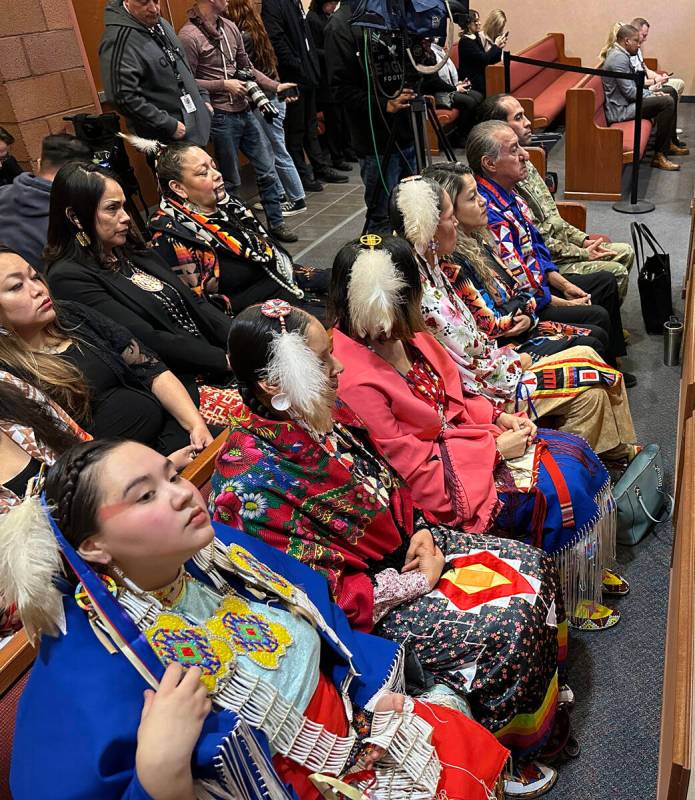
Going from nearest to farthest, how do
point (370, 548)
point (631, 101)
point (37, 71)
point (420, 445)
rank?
point (370, 548) < point (420, 445) < point (37, 71) < point (631, 101)

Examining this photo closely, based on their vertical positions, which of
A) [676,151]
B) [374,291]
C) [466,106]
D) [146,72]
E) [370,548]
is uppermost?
[146,72]

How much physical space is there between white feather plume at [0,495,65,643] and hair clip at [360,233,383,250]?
1.09 m

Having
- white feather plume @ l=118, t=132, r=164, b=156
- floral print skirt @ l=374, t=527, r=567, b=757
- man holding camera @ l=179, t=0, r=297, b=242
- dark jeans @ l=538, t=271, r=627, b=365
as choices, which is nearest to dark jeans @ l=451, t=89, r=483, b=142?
man holding camera @ l=179, t=0, r=297, b=242

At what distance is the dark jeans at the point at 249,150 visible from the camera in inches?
187

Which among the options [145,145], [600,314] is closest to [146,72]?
[145,145]

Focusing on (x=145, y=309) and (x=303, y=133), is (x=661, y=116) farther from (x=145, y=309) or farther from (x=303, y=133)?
(x=145, y=309)

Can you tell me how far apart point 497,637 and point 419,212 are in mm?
1196

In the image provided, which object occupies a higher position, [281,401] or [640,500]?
[281,401]

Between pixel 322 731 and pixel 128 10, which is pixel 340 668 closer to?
pixel 322 731

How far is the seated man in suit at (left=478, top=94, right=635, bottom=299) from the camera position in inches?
127

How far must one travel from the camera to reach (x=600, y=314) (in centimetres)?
287

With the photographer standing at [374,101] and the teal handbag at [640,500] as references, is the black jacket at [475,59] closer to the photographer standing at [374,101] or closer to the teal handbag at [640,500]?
the photographer standing at [374,101]

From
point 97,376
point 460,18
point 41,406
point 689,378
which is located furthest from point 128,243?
point 460,18

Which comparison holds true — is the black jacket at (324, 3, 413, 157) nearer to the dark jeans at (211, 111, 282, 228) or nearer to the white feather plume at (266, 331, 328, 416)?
the dark jeans at (211, 111, 282, 228)
